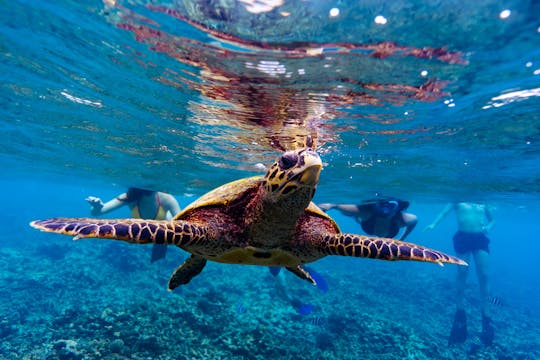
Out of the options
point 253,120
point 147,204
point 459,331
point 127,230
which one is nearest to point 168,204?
point 147,204

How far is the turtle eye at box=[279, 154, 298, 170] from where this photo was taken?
2.88 metres

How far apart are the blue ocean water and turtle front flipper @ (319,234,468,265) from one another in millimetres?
4055

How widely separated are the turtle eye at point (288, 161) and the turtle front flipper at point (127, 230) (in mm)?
1358

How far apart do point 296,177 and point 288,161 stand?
0.21m

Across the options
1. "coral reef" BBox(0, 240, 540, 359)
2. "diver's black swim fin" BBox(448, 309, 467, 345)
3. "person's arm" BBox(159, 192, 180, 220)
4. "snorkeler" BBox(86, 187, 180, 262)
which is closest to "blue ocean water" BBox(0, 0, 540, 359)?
"coral reef" BBox(0, 240, 540, 359)

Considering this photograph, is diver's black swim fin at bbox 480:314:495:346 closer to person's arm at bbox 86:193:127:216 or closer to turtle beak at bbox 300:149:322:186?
turtle beak at bbox 300:149:322:186

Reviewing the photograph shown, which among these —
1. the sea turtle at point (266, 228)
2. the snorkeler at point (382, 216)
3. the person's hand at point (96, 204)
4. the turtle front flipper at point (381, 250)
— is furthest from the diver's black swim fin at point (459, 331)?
the person's hand at point (96, 204)

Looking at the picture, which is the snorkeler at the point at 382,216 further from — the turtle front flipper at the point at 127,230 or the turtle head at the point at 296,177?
the turtle front flipper at the point at 127,230

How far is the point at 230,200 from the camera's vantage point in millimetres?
3988

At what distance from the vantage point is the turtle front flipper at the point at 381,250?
10.7 feet

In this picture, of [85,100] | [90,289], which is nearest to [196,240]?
[85,100]

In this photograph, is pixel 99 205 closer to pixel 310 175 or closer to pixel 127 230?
pixel 127 230

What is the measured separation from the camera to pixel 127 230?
2785 mm

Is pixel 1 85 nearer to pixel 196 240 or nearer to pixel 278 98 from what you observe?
pixel 278 98
